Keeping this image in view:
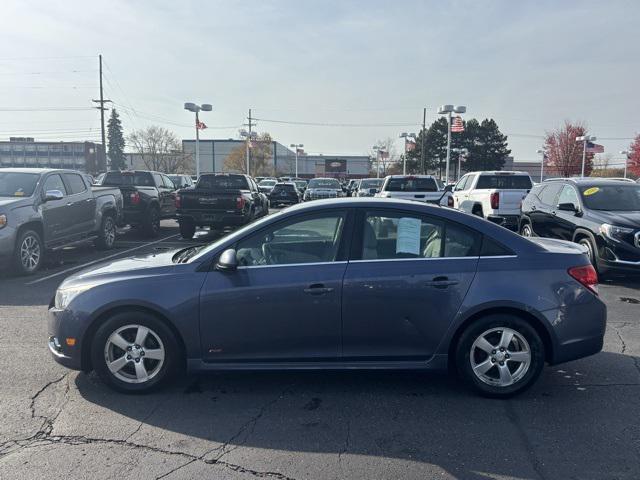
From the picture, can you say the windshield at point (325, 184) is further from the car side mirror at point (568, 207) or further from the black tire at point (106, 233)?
the car side mirror at point (568, 207)

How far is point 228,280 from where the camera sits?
3.97m

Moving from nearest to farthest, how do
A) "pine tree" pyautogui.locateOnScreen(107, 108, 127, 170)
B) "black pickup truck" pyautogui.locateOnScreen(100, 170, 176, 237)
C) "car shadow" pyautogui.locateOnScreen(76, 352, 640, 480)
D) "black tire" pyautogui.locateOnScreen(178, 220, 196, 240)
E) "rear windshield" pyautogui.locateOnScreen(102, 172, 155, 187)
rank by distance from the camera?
"car shadow" pyautogui.locateOnScreen(76, 352, 640, 480)
"black tire" pyautogui.locateOnScreen(178, 220, 196, 240)
"black pickup truck" pyautogui.locateOnScreen(100, 170, 176, 237)
"rear windshield" pyautogui.locateOnScreen(102, 172, 155, 187)
"pine tree" pyautogui.locateOnScreen(107, 108, 127, 170)

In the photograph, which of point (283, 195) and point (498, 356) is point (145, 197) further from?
point (283, 195)

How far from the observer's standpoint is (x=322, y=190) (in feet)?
83.8

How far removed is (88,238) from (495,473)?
32.8 feet

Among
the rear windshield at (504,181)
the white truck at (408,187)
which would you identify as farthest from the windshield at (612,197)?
the rear windshield at (504,181)

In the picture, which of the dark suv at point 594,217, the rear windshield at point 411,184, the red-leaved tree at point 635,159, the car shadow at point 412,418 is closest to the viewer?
the car shadow at point 412,418

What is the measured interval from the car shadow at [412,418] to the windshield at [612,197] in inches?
194

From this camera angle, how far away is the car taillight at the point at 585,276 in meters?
4.07

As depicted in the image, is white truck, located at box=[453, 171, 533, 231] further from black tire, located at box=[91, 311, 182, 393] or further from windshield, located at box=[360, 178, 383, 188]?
black tire, located at box=[91, 311, 182, 393]

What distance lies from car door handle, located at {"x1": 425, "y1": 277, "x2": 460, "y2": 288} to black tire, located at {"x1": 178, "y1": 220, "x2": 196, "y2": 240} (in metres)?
9.76

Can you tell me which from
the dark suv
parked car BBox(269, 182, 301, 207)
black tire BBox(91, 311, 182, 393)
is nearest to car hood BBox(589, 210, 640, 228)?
the dark suv

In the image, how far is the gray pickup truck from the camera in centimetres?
838

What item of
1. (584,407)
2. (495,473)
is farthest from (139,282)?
(584,407)
